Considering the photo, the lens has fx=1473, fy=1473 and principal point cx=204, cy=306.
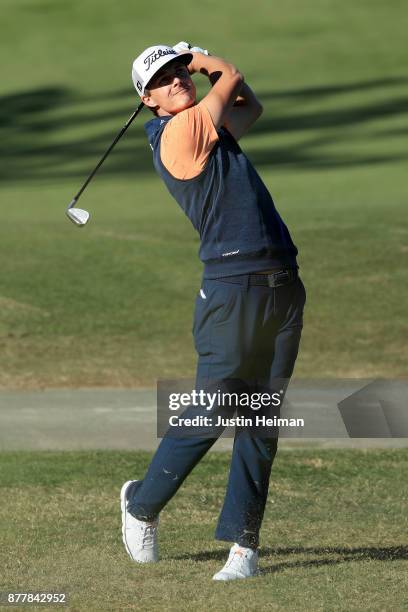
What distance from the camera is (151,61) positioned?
555 centimetres

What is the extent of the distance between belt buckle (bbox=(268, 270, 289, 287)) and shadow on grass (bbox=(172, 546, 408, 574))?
1.14 metres

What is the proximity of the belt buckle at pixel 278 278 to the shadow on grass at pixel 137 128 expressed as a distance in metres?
16.9

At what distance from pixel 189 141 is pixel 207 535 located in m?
1.92

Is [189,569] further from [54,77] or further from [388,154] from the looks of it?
[54,77]

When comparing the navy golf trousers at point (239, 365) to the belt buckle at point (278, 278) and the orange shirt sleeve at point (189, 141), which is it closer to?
the belt buckle at point (278, 278)

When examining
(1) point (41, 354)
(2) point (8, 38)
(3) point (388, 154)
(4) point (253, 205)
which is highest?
(4) point (253, 205)

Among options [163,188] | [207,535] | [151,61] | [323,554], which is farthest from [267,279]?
[163,188]

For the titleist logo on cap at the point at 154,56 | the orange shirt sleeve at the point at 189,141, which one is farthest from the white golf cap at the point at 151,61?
the orange shirt sleeve at the point at 189,141

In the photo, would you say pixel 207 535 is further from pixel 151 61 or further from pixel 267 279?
pixel 151 61

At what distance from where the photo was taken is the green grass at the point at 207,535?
17.5ft

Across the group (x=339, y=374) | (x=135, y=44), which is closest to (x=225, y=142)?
(x=339, y=374)

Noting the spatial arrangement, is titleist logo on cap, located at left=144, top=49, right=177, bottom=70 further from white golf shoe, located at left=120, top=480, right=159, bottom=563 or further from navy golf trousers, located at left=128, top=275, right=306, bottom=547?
white golf shoe, located at left=120, top=480, right=159, bottom=563

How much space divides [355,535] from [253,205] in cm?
173

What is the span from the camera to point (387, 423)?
28.3 ft
